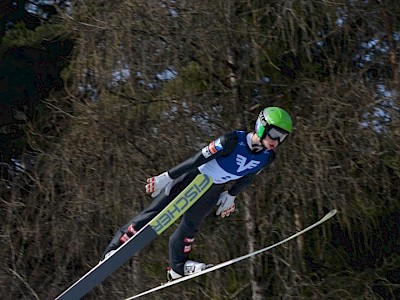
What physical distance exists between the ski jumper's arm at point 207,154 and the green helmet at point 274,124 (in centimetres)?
16

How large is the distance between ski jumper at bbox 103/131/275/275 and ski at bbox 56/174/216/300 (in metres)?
0.05

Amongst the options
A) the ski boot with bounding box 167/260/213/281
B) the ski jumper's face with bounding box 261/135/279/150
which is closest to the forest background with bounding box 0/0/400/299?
the ski boot with bounding box 167/260/213/281

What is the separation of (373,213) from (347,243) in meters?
0.85

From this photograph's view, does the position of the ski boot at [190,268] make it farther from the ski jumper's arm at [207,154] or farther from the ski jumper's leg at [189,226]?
the ski jumper's arm at [207,154]

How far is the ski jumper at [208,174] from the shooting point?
3.69 metres

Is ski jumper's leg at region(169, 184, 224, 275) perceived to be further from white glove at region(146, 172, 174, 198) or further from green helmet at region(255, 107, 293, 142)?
green helmet at region(255, 107, 293, 142)

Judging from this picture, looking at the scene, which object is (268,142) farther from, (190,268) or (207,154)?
(190,268)

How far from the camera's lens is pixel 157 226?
4016 millimetres

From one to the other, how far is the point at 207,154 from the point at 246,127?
2.24 meters

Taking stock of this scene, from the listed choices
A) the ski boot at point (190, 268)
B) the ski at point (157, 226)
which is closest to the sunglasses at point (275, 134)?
the ski at point (157, 226)

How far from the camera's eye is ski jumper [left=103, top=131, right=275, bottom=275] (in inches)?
145

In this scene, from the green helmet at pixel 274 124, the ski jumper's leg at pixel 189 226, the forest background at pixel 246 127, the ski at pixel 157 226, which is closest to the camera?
the green helmet at pixel 274 124

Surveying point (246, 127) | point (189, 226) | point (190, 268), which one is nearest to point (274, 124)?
point (189, 226)

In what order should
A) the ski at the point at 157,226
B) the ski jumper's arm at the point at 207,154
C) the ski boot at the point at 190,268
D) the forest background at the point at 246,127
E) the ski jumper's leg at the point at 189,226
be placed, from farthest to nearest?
the forest background at the point at 246,127 < the ski boot at the point at 190,268 < the ski jumper's leg at the point at 189,226 < the ski at the point at 157,226 < the ski jumper's arm at the point at 207,154
